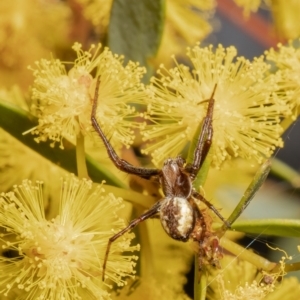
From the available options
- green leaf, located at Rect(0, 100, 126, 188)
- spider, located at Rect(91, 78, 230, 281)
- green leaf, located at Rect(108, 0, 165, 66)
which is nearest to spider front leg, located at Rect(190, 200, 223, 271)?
spider, located at Rect(91, 78, 230, 281)

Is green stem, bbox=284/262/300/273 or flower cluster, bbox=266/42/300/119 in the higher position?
flower cluster, bbox=266/42/300/119

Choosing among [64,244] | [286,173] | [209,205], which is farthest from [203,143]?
[286,173]

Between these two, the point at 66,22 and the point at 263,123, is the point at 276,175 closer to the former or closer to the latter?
the point at 263,123

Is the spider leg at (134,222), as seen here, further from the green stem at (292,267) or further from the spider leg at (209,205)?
the green stem at (292,267)

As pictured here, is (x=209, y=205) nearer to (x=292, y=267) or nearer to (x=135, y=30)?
(x=292, y=267)

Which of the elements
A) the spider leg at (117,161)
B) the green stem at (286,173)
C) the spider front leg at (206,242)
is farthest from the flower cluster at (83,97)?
the green stem at (286,173)

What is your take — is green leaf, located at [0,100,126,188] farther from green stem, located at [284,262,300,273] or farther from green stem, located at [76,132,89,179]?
green stem, located at [284,262,300,273]
